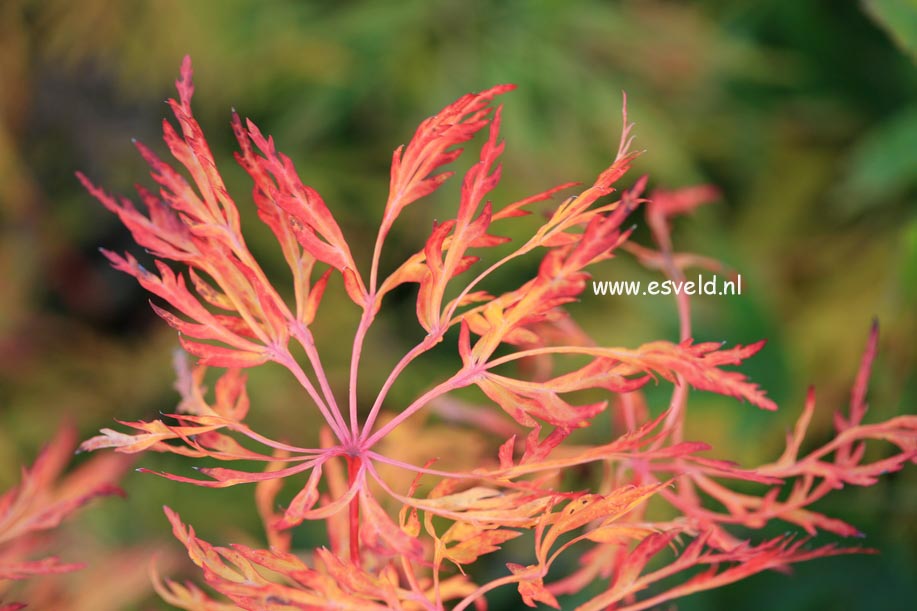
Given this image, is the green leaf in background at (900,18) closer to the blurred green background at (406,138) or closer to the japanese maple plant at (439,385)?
the japanese maple plant at (439,385)

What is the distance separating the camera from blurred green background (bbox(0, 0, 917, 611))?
2.35ft

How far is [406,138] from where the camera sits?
848 mm

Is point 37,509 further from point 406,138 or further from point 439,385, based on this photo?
point 406,138

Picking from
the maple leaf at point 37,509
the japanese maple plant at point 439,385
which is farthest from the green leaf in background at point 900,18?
the maple leaf at point 37,509

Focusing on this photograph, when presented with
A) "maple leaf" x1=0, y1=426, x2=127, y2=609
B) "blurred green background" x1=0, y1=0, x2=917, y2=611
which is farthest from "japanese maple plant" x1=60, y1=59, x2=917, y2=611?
"blurred green background" x1=0, y1=0, x2=917, y2=611

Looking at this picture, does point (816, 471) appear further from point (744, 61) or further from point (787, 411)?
point (744, 61)

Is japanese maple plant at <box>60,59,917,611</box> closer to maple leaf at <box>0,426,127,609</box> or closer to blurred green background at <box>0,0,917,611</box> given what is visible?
maple leaf at <box>0,426,127,609</box>

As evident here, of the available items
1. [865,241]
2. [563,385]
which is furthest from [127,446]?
[865,241]

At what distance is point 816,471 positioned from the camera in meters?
0.22

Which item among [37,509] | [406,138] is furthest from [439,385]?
[406,138]

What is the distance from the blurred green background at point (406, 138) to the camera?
72cm

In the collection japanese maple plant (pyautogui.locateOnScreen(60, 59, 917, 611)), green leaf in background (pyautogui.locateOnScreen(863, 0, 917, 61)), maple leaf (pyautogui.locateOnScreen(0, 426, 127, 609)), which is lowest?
maple leaf (pyautogui.locateOnScreen(0, 426, 127, 609))

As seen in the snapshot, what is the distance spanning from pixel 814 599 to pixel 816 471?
344mm

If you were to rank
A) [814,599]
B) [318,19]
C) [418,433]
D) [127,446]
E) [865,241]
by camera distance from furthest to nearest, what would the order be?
1. [318,19]
2. [865,241]
3. [814,599]
4. [418,433]
5. [127,446]
